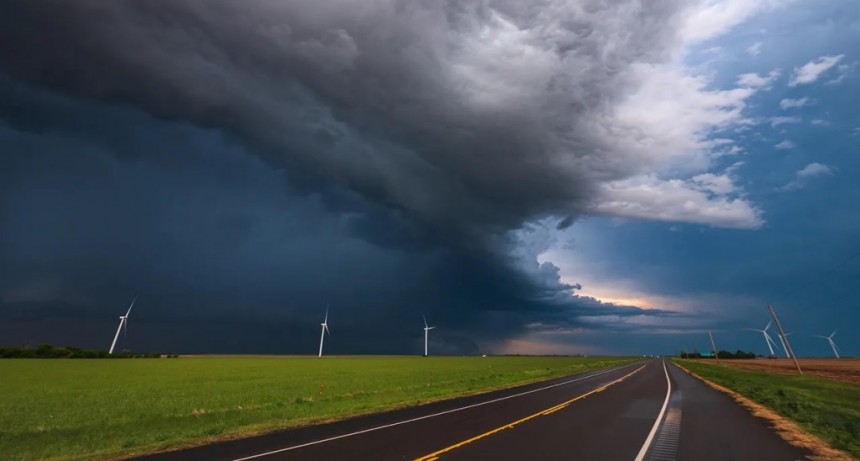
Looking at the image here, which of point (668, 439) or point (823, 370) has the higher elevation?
point (823, 370)

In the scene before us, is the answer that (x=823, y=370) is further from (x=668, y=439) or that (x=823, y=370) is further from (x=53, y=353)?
(x=53, y=353)

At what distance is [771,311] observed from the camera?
6775 cm

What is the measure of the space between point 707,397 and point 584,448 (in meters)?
23.8

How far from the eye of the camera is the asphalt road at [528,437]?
46.1ft

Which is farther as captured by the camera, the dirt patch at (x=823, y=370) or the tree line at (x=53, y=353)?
the tree line at (x=53, y=353)

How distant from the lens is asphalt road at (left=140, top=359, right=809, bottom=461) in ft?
46.1

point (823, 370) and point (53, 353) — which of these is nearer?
point (823, 370)

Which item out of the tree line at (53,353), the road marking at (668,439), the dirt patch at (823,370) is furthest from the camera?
the tree line at (53,353)

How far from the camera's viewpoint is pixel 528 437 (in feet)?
55.0

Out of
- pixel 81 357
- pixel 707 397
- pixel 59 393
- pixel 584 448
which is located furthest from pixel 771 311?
pixel 81 357

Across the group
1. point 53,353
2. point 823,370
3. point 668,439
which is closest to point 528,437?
point 668,439

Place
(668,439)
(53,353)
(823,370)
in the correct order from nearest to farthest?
(668,439) → (823,370) → (53,353)

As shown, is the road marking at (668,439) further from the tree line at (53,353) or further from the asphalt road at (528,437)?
the tree line at (53,353)

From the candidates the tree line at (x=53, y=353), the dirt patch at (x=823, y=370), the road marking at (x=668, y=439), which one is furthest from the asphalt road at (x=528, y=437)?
the tree line at (x=53, y=353)
